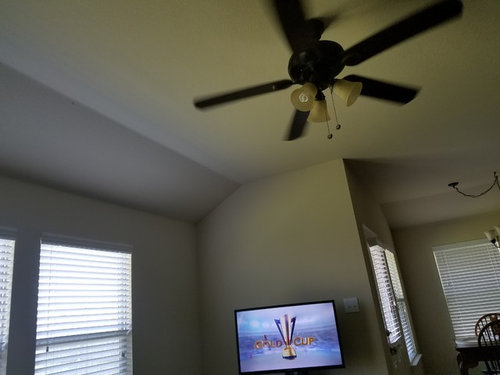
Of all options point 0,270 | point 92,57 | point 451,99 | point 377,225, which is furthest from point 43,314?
point 377,225

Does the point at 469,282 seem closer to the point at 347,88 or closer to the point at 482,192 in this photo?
the point at 482,192

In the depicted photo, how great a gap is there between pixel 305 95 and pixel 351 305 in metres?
2.13

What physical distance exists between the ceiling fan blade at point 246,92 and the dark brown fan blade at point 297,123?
1.12ft

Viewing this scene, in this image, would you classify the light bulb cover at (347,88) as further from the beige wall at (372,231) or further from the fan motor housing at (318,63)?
the beige wall at (372,231)

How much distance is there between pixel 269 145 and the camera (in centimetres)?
313

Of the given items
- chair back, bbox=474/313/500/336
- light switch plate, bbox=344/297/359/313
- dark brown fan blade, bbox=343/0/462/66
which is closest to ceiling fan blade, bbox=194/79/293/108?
dark brown fan blade, bbox=343/0/462/66

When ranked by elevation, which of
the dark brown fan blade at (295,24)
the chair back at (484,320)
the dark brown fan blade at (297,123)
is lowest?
the chair back at (484,320)

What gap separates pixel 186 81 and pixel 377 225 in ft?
10.7

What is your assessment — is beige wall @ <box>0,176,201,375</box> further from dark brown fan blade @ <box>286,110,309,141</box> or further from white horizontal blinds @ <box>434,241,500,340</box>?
white horizontal blinds @ <box>434,241,500,340</box>

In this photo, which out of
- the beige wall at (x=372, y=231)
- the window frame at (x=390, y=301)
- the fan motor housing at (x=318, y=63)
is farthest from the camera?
the window frame at (x=390, y=301)

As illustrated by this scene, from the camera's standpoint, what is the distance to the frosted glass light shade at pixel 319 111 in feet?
6.11

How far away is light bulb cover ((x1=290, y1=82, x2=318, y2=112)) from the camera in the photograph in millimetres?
1675

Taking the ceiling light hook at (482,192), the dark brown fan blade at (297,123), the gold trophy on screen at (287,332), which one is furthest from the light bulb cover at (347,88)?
the ceiling light hook at (482,192)

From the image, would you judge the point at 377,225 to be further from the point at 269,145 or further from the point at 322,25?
the point at 322,25
